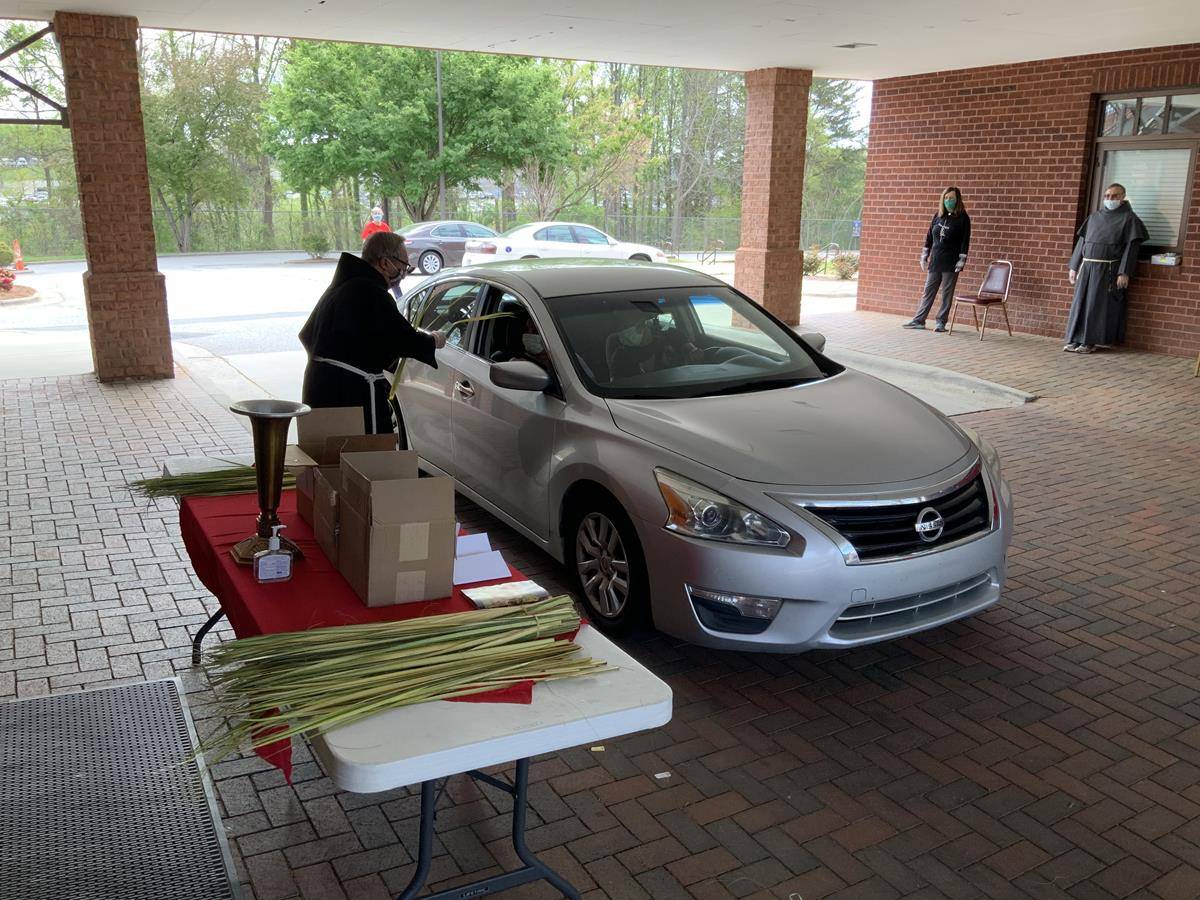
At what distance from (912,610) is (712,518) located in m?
0.93

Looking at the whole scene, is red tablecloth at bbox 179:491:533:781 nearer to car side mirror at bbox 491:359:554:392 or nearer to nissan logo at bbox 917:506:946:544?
car side mirror at bbox 491:359:554:392

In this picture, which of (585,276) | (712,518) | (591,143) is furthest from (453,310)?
(591,143)

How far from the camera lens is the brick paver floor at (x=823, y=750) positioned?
319 cm

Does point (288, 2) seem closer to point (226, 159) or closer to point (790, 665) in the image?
point (790, 665)

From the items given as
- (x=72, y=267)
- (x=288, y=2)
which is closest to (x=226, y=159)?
(x=72, y=267)

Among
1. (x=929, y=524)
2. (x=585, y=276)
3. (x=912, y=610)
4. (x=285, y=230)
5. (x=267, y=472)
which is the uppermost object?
(x=585, y=276)

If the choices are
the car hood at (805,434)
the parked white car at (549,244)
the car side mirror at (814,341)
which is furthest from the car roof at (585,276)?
the parked white car at (549,244)

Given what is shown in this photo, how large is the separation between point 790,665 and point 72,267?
35754 mm

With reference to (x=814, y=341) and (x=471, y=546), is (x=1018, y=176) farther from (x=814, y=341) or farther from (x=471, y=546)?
(x=471, y=546)

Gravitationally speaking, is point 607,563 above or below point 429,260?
below

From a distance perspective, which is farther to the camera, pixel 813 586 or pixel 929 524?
pixel 929 524

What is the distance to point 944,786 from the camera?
3654mm

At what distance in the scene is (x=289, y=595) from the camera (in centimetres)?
293

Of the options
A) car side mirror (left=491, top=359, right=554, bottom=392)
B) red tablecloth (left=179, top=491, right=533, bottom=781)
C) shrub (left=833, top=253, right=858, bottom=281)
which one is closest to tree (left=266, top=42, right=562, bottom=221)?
shrub (left=833, top=253, right=858, bottom=281)
